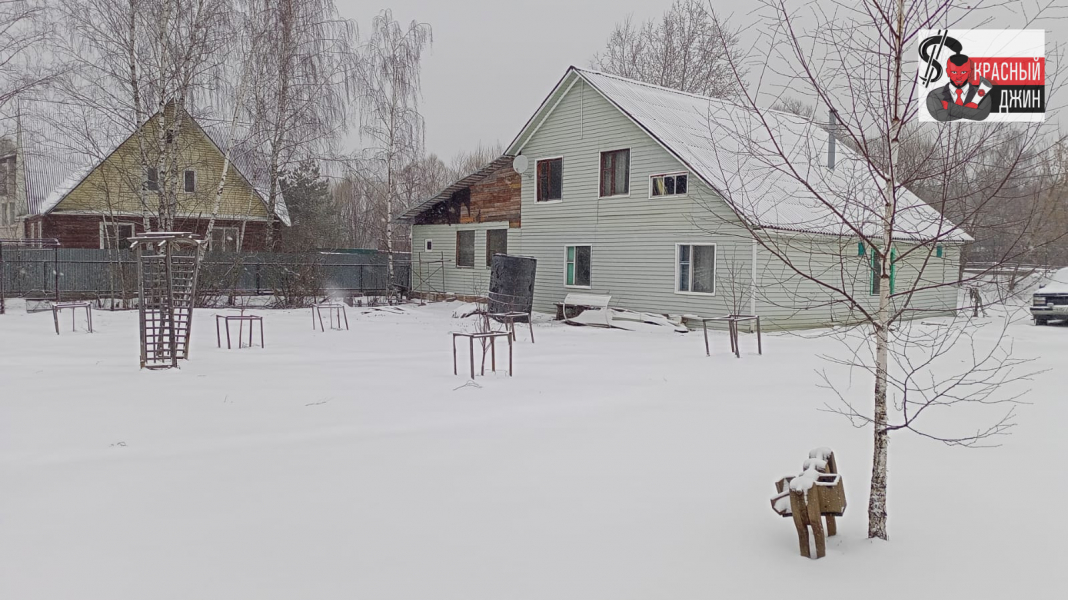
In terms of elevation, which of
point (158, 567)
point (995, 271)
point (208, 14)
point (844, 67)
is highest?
point (208, 14)

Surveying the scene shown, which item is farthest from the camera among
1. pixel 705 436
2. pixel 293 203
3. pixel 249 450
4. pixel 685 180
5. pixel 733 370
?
pixel 293 203

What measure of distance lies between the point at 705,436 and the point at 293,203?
93.0 feet

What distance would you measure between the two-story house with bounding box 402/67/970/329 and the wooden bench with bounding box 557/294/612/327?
1.72 feet

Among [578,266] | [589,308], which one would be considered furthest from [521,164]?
[589,308]

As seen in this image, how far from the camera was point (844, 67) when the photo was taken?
3855mm

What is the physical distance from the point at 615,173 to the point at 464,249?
651 cm

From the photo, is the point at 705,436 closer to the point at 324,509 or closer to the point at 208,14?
the point at 324,509

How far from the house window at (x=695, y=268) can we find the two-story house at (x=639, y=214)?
0.02 m

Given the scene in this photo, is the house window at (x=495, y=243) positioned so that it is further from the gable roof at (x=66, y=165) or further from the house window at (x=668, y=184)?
the gable roof at (x=66, y=165)

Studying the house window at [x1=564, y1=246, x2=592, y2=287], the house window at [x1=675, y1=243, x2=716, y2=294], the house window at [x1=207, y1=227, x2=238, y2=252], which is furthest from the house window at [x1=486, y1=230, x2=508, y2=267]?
the house window at [x1=207, y1=227, x2=238, y2=252]

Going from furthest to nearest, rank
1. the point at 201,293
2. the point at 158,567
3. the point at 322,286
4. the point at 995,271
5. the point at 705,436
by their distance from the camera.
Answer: the point at 322,286
the point at 201,293
the point at 705,436
the point at 995,271
the point at 158,567

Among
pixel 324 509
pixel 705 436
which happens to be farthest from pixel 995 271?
pixel 324 509

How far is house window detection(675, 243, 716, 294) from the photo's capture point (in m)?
15.6

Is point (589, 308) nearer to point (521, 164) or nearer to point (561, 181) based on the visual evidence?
point (561, 181)
